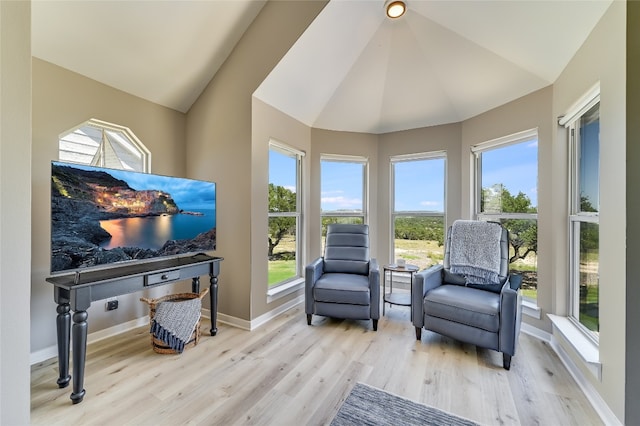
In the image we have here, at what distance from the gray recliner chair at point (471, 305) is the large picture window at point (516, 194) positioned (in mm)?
458

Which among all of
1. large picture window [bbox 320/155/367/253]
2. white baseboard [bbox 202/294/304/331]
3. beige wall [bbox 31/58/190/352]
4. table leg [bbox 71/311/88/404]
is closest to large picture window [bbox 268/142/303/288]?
white baseboard [bbox 202/294/304/331]

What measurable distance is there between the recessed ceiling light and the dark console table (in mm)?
2956

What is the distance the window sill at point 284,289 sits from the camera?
3016mm

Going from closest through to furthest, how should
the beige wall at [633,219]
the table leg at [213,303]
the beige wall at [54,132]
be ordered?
the beige wall at [633,219]
the beige wall at [54,132]
the table leg at [213,303]

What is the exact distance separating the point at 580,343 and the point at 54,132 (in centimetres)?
443

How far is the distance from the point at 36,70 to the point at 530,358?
15.2 feet

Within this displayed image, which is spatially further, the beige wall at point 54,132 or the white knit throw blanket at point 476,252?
the white knit throw blanket at point 476,252

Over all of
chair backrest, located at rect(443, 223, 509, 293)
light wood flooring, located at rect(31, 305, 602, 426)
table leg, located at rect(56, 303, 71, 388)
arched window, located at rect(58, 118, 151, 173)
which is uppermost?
arched window, located at rect(58, 118, 151, 173)

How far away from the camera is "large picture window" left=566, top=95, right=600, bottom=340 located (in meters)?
1.99

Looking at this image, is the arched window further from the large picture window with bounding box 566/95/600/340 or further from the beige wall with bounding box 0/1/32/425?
the large picture window with bounding box 566/95/600/340

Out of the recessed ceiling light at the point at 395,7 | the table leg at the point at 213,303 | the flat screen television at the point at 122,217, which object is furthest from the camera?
the table leg at the point at 213,303

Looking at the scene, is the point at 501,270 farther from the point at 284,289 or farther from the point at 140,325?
the point at 140,325

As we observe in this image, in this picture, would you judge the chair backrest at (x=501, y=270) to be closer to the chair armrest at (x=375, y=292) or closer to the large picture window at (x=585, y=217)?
the large picture window at (x=585, y=217)

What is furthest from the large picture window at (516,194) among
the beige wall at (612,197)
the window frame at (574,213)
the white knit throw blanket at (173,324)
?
the white knit throw blanket at (173,324)
